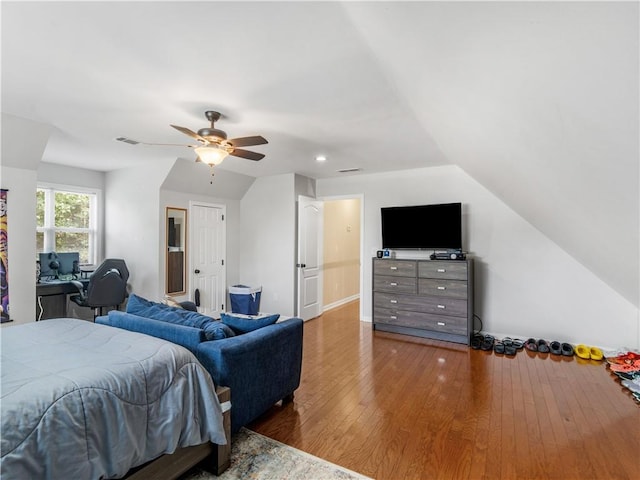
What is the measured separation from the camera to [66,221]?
5254 mm

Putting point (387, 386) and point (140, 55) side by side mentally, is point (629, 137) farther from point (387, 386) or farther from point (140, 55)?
point (387, 386)

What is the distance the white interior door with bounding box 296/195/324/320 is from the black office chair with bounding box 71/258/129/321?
8.71 ft

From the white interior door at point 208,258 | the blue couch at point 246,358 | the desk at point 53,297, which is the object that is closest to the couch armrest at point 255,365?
the blue couch at point 246,358

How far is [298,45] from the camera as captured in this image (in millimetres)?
1920

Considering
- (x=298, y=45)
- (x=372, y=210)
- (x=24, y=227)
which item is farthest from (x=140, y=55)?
(x=372, y=210)

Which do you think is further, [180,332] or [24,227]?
[24,227]

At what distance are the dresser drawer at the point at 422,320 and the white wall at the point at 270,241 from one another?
1.58 meters

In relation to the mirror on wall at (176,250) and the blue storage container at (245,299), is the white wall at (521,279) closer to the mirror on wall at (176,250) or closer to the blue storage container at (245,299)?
the blue storage container at (245,299)

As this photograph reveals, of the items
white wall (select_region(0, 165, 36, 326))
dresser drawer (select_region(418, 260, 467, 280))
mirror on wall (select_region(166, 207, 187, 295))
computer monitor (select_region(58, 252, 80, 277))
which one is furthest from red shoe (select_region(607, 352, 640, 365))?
computer monitor (select_region(58, 252, 80, 277))

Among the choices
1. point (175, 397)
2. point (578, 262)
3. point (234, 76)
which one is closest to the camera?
point (175, 397)

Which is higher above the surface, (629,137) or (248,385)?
(629,137)

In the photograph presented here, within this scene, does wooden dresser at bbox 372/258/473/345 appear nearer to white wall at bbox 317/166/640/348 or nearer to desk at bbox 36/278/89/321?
white wall at bbox 317/166/640/348

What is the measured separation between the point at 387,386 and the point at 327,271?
3.56 metres

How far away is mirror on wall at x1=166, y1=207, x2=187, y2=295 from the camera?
17.0 ft
